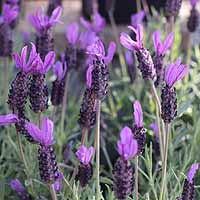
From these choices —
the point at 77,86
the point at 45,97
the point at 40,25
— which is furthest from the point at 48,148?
the point at 77,86

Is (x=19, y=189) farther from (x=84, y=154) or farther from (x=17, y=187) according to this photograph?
(x=84, y=154)

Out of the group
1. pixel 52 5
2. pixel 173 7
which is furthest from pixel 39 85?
pixel 52 5

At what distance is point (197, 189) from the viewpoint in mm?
1361

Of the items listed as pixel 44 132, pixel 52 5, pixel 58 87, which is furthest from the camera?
pixel 52 5

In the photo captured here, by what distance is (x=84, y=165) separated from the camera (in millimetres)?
1097

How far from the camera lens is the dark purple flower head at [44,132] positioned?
3.21 ft

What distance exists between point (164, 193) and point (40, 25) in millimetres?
498

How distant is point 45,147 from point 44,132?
0.10ft

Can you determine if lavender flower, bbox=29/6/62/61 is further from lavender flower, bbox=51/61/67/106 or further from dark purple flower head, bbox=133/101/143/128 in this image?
dark purple flower head, bbox=133/101/143/128

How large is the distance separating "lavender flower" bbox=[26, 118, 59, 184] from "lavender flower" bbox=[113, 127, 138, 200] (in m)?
0.14

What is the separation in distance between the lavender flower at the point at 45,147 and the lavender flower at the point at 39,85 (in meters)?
0.12

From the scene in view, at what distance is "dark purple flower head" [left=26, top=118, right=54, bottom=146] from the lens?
3.21ft

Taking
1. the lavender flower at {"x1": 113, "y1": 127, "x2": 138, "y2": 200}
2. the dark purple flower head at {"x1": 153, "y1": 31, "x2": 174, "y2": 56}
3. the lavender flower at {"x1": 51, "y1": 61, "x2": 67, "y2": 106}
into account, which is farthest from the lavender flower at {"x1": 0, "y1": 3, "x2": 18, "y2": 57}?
the lavender flower at {"x1": 113, "y1": 127, "x2": 138, "y2": 200}

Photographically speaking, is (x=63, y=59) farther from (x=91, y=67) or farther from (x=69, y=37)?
(x=91, y=67)
